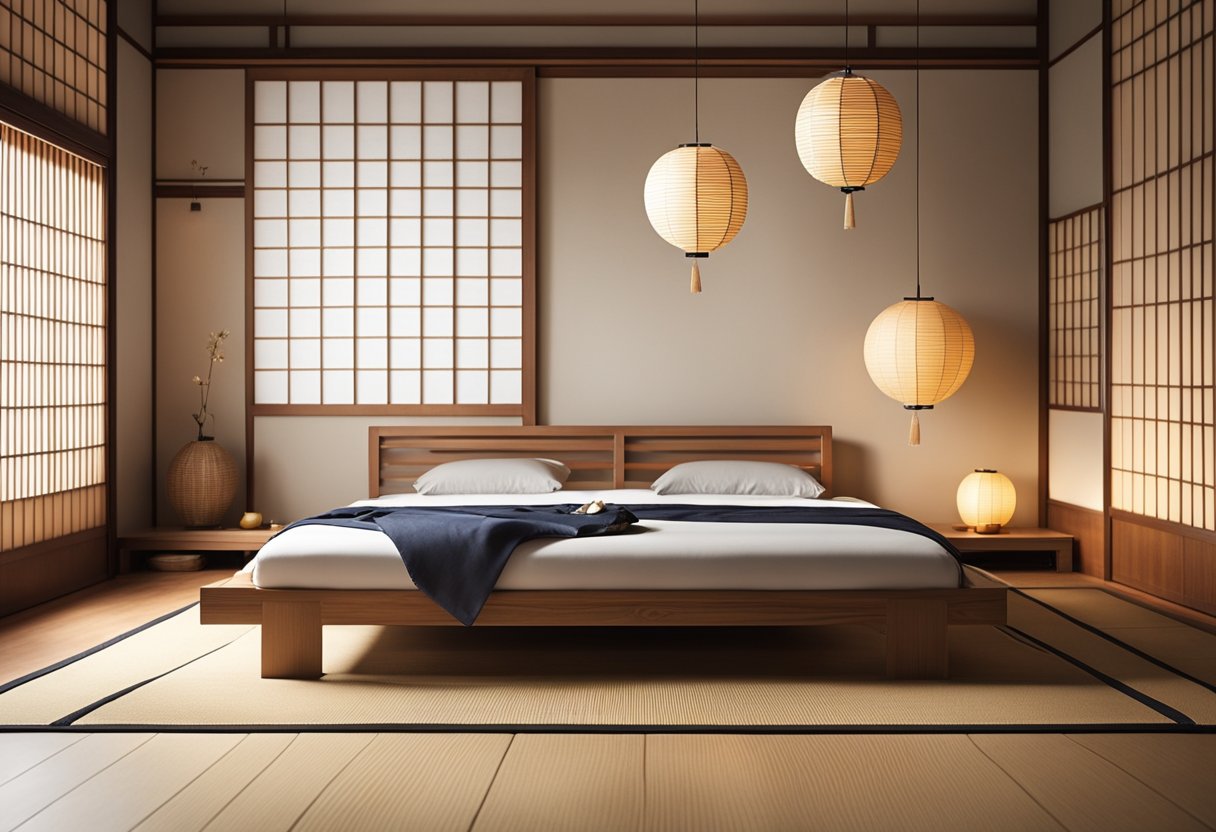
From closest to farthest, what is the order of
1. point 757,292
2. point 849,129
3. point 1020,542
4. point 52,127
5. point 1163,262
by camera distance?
point 849,129 → point 52,127 → point 1163,262 → point 1020,542 → point 757,292

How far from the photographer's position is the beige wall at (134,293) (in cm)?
533

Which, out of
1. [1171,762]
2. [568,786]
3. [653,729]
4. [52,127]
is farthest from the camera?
[52,127]

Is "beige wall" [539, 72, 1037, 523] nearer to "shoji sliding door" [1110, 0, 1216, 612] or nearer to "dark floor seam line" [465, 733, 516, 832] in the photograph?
"shoji sliding door" [1110, 0, 1216, 612]

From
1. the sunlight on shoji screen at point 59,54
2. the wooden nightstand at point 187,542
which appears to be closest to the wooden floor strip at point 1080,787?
the wooden nightstand at point 187,542

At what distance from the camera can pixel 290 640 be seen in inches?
131

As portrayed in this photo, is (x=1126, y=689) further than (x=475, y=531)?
No

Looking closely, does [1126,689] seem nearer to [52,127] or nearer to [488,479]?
[488,479]

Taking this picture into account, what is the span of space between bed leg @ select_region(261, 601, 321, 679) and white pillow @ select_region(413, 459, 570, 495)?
1750mm

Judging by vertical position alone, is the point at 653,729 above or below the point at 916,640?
below

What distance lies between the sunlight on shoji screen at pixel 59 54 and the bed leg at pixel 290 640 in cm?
259

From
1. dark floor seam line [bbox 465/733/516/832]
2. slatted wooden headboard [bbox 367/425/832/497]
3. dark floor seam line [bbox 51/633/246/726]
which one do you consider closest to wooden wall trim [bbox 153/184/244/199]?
slatted wooden headboard [bbox 367/425/832/497]

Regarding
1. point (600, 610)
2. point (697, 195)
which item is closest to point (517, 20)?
point (697, 195)

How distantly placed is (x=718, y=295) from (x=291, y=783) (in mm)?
3916

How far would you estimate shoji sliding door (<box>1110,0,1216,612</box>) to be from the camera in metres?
4.34
